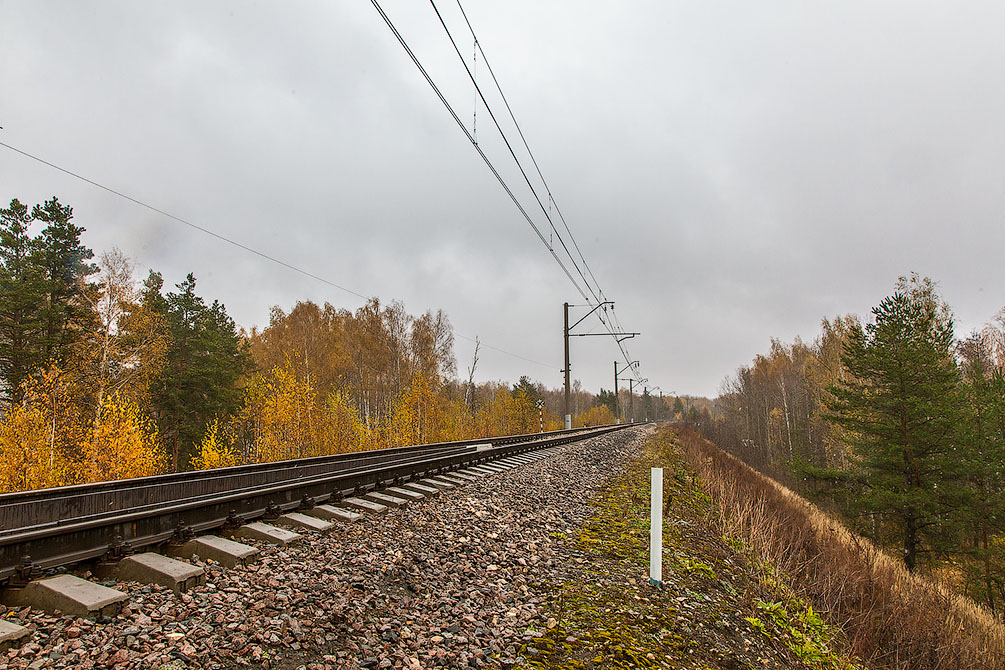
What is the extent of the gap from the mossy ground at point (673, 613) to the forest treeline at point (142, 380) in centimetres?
2026

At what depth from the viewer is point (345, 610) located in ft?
12.1

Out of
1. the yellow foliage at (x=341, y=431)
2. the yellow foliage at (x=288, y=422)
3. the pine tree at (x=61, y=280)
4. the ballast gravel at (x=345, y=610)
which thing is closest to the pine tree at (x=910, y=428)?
the ballast gravel at (x=345, y=610)

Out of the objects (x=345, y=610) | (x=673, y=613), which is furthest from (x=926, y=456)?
(x=345, y=610)

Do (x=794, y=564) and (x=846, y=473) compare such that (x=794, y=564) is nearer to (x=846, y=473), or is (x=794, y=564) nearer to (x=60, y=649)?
(x=60, y=649)

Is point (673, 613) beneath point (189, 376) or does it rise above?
beneath

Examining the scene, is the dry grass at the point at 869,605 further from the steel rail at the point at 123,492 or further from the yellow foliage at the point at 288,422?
the yellow foliage at the point at 288,422

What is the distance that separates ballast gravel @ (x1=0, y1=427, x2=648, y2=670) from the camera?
2.93m

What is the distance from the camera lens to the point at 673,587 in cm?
491

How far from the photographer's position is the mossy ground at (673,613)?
3.63m

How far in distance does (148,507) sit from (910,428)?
24662 mm

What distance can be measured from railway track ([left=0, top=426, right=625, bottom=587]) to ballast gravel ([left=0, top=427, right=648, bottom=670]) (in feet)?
1.96

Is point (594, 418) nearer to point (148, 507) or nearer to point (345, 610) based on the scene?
point (148, 507)

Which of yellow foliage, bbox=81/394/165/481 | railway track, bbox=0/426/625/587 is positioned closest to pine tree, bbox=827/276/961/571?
railway track, bbox=0/426/625/587

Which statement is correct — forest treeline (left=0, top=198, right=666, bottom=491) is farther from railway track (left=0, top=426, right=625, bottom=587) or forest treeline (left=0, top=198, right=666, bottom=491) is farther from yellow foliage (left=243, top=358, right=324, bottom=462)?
railway track (left=0, top=426, right=625, bottom=587)
